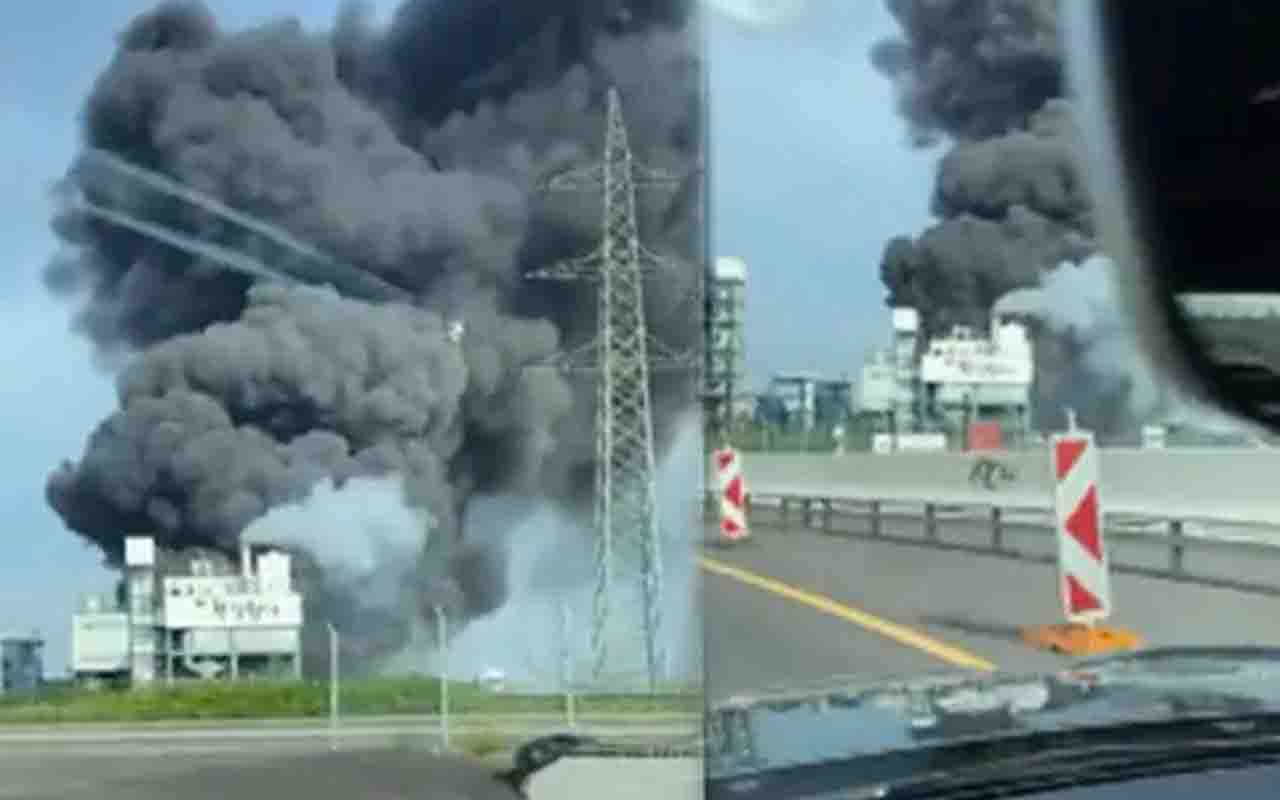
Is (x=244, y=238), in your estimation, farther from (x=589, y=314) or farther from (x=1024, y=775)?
(x=1024, y=775)

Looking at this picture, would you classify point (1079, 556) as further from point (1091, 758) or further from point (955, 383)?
point (1091, 758)

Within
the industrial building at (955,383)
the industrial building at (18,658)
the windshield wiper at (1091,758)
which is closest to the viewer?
the windshield wiper at (1091,758)

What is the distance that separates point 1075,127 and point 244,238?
4.00 feet

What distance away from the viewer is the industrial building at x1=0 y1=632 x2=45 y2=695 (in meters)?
3.18

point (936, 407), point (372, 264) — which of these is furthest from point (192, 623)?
point (936, 407)

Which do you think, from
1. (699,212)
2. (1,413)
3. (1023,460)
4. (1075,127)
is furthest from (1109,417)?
(1,413)

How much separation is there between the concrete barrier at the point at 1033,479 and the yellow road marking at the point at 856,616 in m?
0.13

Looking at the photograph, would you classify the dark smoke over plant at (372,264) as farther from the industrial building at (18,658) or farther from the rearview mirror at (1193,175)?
the rearview mirror at (1193,175)

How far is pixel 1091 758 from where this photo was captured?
248cm

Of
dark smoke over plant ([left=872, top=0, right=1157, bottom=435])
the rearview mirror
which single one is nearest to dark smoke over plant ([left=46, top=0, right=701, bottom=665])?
dark smoke over plant ([left=872, top=0, right=1157, bottom=435])

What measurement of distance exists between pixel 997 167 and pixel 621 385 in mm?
658

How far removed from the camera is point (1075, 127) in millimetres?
3342

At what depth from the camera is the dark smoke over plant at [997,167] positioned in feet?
11.0

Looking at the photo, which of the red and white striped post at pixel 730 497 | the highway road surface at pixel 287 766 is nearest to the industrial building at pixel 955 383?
the red and white striped post at pixel 730 497
